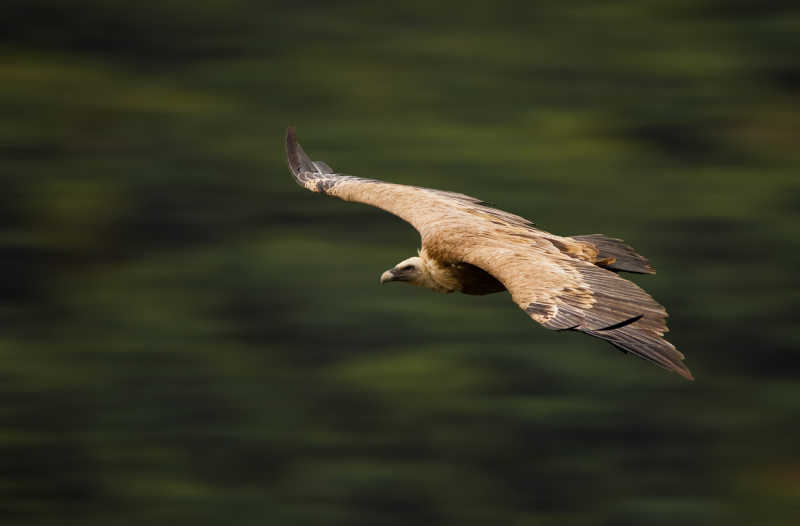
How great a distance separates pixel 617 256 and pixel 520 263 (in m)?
1.14

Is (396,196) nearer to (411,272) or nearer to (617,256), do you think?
(411,272)

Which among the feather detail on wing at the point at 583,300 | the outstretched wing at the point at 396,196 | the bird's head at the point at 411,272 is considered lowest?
the bird's head at the point at 411,272

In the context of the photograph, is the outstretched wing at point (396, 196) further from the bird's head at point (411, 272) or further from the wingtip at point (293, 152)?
the bird's head at point (411, 272)

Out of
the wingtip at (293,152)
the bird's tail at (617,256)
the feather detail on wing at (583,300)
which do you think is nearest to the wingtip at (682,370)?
the feather detail on wing at (583,300)

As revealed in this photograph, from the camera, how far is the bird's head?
7.49 m

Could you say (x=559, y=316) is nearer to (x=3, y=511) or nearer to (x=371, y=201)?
(x=371, y=201)

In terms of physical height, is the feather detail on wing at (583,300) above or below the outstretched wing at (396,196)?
below

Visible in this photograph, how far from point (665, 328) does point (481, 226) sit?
1736mm

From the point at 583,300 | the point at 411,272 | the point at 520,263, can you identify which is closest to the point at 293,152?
the point at 411,272

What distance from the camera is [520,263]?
252 inches

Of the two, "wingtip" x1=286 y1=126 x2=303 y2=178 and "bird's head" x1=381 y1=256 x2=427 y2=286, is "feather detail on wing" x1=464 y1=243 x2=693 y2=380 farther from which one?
"wingtip" x1=286 y1=126 x2=303 y2=178

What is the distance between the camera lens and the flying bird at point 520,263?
5.73m

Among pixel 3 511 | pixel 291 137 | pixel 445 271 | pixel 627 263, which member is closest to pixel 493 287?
pixel 445 271

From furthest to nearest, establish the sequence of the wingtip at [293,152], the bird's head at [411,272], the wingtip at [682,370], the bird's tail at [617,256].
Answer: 1. the wingtip at [293,152]
2. the bird's head at [411,272]
3. the bird's tail at [617,256]
4. the wingtip at [682,370]
